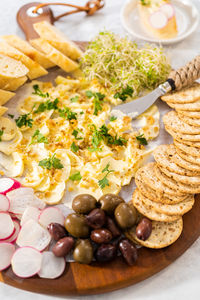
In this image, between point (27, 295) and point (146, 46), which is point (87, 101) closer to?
point (146, 46)

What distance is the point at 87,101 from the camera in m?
4.12

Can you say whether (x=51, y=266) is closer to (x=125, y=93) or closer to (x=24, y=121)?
(x=24, y=121)

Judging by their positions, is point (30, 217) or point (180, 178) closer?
point (30, 217)

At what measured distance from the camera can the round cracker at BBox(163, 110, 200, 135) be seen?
11.6 feet

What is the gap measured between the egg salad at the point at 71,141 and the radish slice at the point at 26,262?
59 cm

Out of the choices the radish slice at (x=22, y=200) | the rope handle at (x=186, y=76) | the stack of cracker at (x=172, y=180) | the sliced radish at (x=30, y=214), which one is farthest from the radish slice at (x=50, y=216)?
the rope handle at (x=186, y=76)

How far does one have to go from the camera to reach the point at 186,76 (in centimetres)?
393

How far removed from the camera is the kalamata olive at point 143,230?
2.80m

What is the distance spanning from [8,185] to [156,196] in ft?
4.52

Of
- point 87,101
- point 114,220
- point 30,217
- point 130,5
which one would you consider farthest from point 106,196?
point 130,5

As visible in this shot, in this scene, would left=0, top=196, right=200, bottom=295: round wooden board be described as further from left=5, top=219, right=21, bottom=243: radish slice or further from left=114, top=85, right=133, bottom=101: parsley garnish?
left=114, top=85, right=133, bottom=101: parsley garnish

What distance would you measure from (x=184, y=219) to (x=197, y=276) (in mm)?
491

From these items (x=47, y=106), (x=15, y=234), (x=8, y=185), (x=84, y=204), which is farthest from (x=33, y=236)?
→ (x=47, y=106)

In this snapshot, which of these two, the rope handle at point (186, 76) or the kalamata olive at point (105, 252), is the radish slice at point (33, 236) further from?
the rope handle at point (186, 76)
